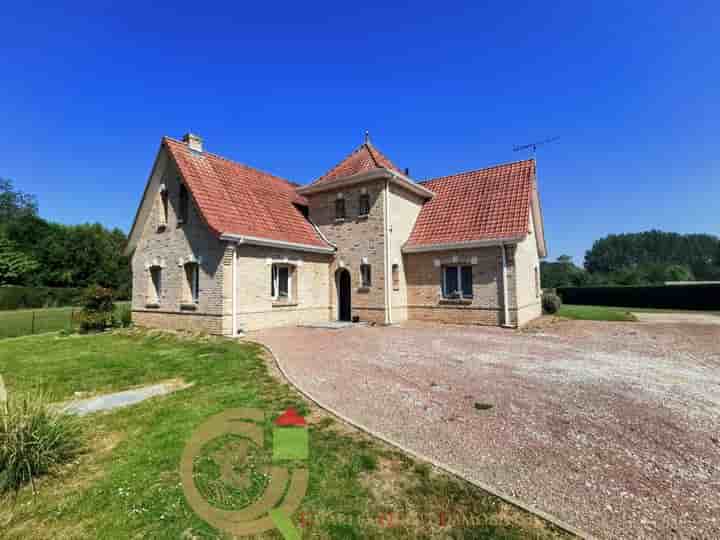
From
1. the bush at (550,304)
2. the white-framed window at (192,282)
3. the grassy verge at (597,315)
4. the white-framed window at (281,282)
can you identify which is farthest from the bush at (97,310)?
the bush at (550,304)

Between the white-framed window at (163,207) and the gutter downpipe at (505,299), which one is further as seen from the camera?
the white-framed window at (163,207)

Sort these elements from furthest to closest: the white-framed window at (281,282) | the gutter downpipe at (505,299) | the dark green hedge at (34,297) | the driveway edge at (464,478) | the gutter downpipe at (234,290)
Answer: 1. the dark green hedge at (34,297)
2. the white-framed window at (281,282)
3. the gutter downpipe at (505,299)
4. the gutter downpipe at (234,290)
5. the driveway edge at (464,478)

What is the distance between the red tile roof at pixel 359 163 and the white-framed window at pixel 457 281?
18.3 feet

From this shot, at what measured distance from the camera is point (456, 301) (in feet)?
49.0

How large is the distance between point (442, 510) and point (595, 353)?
27.3 ft

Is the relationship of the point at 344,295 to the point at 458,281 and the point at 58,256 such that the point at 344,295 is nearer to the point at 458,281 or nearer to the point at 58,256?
the point at 458,281

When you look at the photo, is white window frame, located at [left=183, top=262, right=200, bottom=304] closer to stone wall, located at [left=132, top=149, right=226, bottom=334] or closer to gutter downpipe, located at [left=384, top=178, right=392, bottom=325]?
stone wall, located at [left=132, top=149, right=226, bottom=334]

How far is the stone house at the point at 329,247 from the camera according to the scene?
1302 cm

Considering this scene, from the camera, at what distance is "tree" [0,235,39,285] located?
129ft

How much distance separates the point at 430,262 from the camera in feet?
→ 51.8

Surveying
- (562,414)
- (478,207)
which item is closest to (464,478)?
(562,414)

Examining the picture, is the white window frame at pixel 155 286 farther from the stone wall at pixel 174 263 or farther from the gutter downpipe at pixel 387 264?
the gutter downpipe at pixel 387 264

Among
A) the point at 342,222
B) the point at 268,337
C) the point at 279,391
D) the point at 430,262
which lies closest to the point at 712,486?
the point at 279,391
